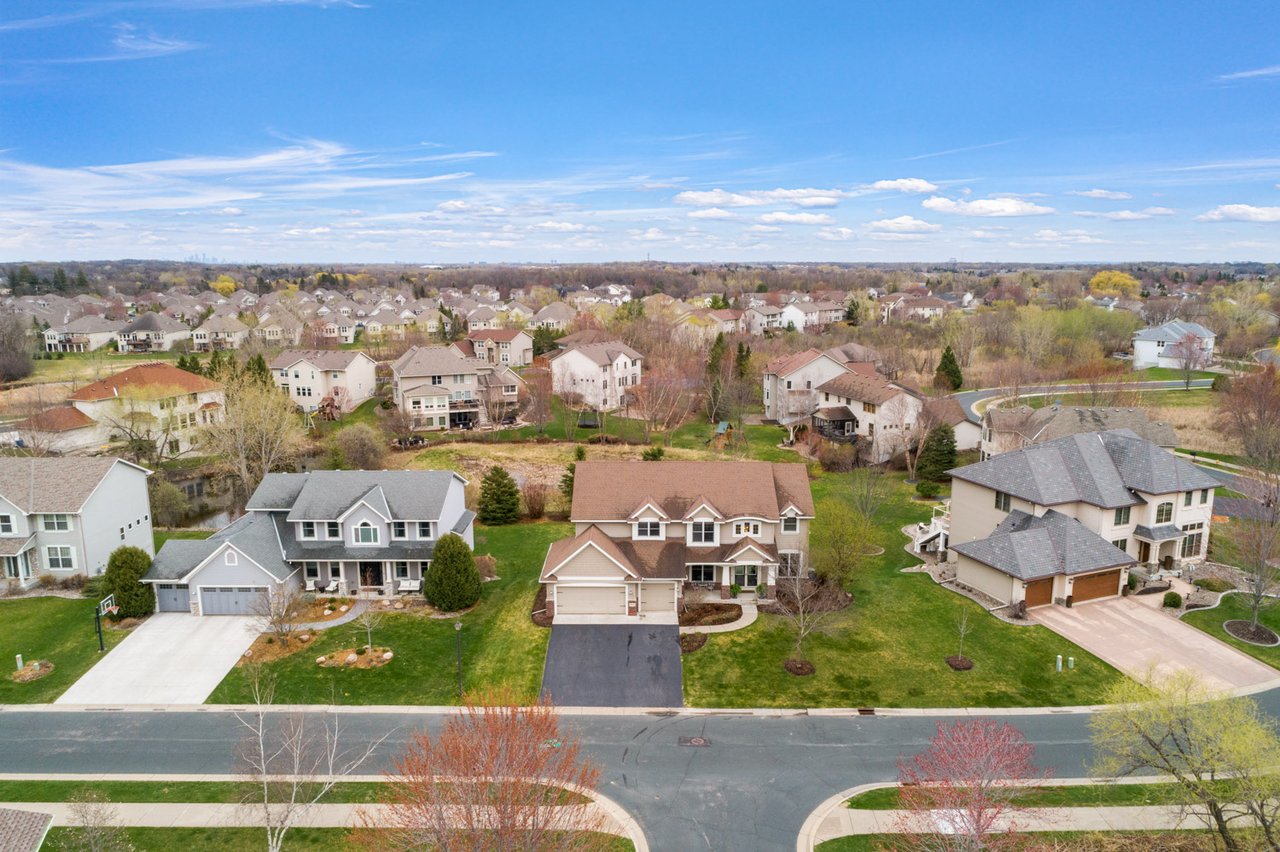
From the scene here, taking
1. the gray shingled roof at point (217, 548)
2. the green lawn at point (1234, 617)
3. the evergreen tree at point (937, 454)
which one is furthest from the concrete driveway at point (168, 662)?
the evergreen tree at point (937, 454)

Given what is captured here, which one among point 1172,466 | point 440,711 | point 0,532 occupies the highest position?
point 1172,466

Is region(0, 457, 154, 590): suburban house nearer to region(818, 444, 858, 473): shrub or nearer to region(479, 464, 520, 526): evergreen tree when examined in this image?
region(479, 464, 520, 526): evergreen tree

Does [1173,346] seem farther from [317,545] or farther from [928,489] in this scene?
[317,545]

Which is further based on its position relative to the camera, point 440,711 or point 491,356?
point 491,356

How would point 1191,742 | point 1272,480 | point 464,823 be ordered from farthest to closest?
point 1272,480 < point 1191,742 < point 464,823

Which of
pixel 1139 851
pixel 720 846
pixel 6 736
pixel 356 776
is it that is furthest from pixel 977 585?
pixel 6 736

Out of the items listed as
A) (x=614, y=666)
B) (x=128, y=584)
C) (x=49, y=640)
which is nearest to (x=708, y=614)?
(x=614, y=666)

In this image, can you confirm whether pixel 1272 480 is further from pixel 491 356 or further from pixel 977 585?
pixel 491 356
